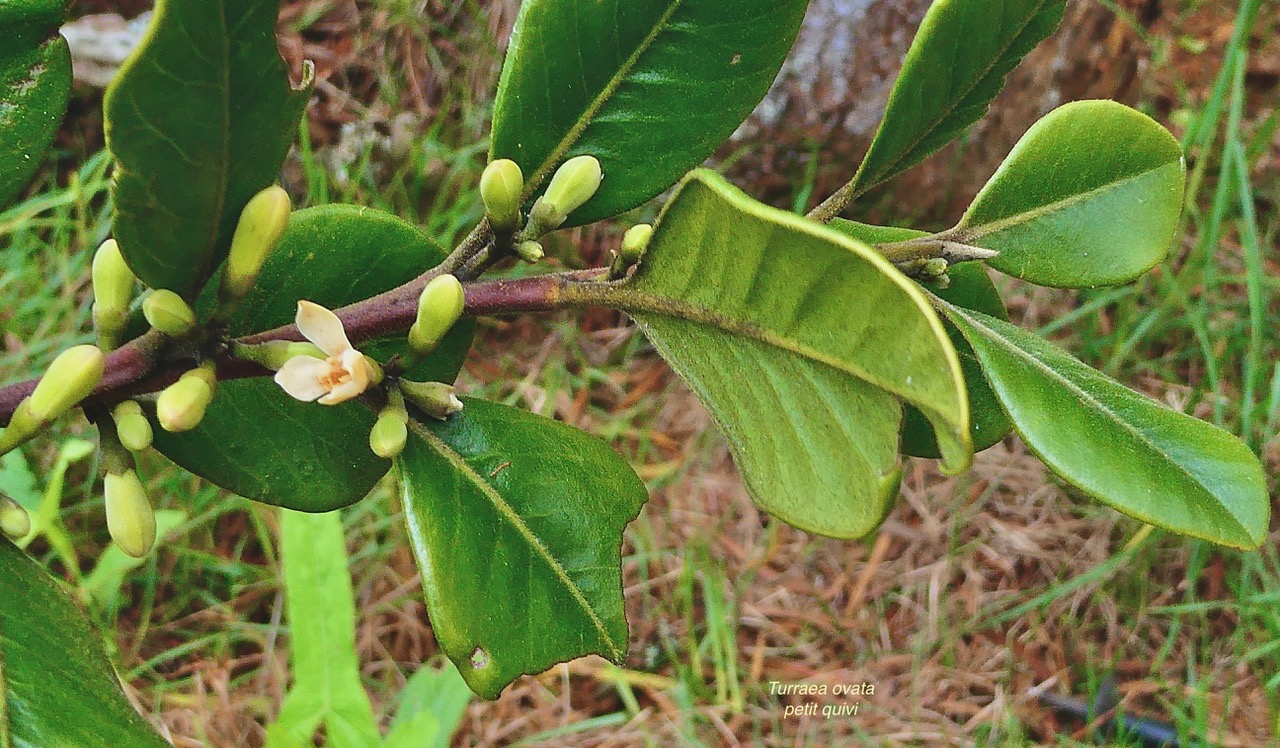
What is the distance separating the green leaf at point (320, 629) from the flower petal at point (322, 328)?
3.42ft

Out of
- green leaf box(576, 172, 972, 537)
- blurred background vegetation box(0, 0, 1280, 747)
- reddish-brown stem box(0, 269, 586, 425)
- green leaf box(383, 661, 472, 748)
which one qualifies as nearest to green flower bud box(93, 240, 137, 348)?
reddish-brown stem box(0, 269, 586, 425)

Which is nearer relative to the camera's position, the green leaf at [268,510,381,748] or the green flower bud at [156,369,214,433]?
the green flower bud at [156,369,214,433]

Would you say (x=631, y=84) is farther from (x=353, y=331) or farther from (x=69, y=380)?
(x=69, y=380)

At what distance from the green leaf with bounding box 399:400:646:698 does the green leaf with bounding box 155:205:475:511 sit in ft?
0.32

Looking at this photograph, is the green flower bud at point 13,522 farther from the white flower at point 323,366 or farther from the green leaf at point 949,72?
the green leaf at point 949,72

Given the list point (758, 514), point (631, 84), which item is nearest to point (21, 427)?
point (631, 84)

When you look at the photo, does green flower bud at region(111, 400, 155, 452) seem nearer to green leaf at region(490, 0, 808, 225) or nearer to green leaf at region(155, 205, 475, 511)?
green leaf at region(155, 205, 475, 511)

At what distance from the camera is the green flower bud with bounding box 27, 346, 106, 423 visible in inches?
18.4

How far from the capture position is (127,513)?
53 cm

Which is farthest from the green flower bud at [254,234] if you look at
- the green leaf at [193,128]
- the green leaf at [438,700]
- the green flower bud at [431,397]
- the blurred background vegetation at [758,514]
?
the blurred background vegetation at [758,514]

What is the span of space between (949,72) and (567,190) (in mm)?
213

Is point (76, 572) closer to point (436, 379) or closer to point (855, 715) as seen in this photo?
point (436, 379)

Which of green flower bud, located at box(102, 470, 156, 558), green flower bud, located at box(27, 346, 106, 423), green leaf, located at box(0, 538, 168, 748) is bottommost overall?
green leaf, located at box(0, 538, 168, 748)

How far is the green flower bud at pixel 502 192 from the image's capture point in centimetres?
51
